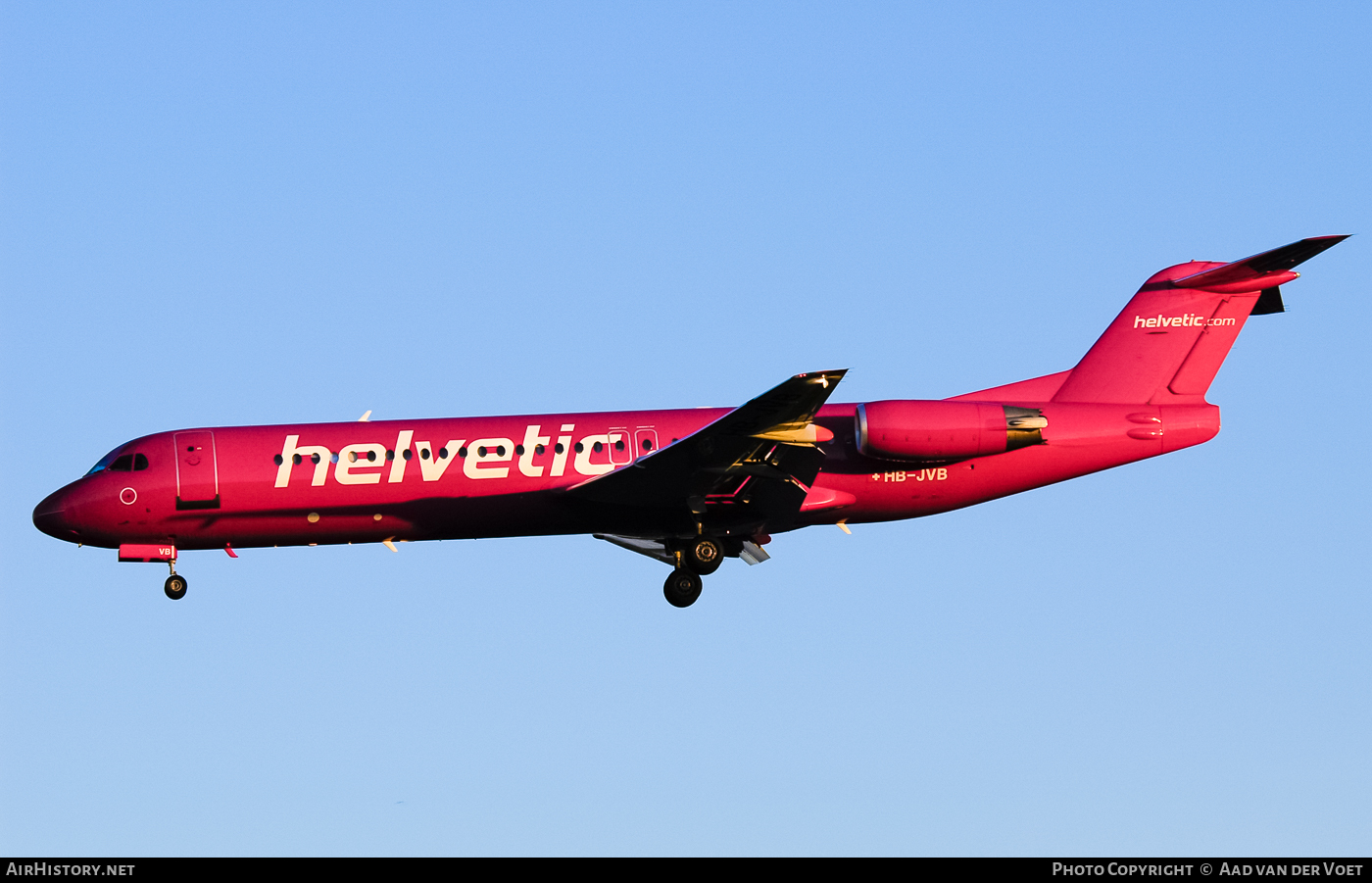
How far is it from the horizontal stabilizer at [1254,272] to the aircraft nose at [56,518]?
21.8 metres

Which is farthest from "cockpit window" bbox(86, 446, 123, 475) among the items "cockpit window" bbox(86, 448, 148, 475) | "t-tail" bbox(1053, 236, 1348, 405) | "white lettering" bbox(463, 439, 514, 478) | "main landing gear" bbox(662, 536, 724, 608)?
"t-tail" bbox(1053, 236, 1348, 405)

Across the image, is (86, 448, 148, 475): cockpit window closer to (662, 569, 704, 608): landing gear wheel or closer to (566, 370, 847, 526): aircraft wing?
(566, 370, 847, 526): aircraft wing

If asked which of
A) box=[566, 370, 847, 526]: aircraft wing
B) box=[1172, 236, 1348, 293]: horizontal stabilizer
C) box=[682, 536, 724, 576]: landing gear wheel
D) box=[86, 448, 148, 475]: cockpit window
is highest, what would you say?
box=[1172, 236, 1348, 293]: horizontal stabilizer

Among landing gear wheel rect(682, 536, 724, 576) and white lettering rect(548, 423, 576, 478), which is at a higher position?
white lettering rect(548, 423, 576, 478)

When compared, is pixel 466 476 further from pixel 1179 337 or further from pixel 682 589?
pixel 1179 337

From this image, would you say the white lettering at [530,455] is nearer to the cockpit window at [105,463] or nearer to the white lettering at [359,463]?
the white lettering at [359,463]

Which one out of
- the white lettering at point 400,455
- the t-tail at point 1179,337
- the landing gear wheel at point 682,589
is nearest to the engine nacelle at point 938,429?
the t-tail at point 1179,337

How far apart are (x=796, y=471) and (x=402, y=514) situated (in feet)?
23.8

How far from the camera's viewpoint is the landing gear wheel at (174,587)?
29.3 m

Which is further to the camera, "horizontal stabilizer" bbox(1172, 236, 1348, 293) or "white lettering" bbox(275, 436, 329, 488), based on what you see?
"horizontal stabilizer" bbox(1172, 236, 1348, 293)

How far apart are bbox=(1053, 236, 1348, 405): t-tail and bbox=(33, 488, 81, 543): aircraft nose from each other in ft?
62.5

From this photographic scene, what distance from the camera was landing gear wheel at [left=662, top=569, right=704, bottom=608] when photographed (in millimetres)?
29719

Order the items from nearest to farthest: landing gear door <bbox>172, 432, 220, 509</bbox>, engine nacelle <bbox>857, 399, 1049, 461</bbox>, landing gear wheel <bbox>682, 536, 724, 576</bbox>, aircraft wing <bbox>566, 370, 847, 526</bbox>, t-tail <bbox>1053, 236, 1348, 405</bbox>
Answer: aircraft wing <bbox>566, 370, 847, 526</bbox> → engine nacelle <bbox>857, 399, 1049, 461</bbox> → landing gear door <bbox>172, 432, 220, 509</bbox> → landing gear wheel <bbox>682, 536, 724, 576</bbox> → t-tail <bbox>1053, 236, 1348, 405</bbox>
